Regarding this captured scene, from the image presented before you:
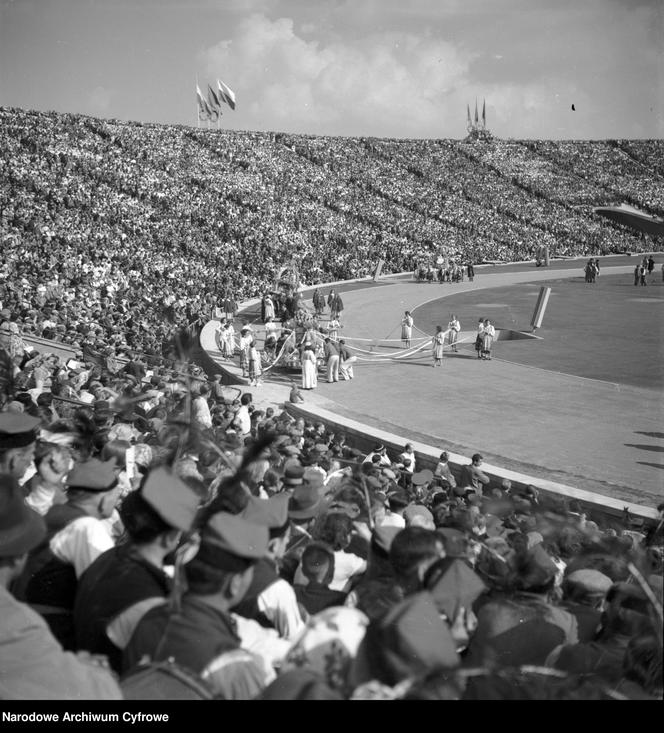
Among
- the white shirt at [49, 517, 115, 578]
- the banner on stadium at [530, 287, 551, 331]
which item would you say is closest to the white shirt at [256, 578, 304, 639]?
the white shirt at [49, 517, 115, 578]

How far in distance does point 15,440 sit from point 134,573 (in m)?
2.07

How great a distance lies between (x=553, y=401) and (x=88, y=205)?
2929 centimetres

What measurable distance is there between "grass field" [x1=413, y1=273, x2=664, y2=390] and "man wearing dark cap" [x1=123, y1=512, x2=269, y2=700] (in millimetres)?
17033

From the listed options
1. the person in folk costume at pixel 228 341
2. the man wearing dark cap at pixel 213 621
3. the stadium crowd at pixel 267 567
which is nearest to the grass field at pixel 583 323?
the person in folk costume at pixel 228 341

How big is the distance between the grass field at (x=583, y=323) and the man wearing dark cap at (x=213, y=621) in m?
17.0

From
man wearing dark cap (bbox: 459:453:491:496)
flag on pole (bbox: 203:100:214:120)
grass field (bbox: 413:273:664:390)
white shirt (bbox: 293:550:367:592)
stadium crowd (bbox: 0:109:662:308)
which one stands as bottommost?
man wearing dark cap (bbox: 459:453:491:496)

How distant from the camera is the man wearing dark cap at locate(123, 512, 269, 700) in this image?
92.0 inches

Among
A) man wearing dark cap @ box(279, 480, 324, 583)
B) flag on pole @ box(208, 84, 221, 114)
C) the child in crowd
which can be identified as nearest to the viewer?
the child in crowd

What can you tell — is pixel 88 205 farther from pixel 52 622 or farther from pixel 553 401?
pixel 52 622

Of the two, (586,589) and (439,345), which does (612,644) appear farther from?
(439,345)

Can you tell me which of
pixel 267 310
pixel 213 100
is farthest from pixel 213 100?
pixel 267 310

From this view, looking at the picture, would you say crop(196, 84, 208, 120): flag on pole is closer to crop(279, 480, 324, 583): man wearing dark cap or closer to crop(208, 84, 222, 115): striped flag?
crop(208, 84, 222, 115): striped flag

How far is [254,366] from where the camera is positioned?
18.5 meters
